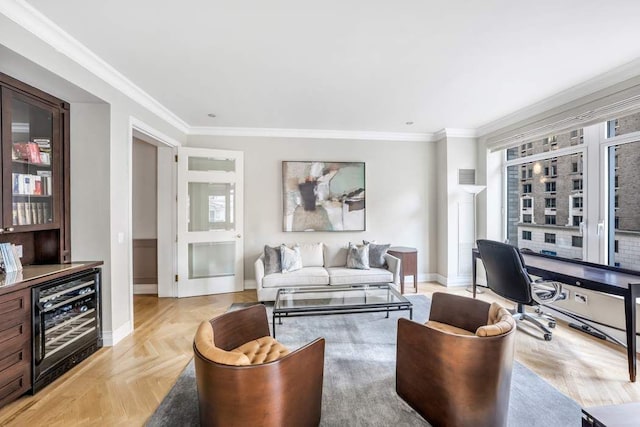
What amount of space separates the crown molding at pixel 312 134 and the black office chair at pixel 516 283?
2.39m

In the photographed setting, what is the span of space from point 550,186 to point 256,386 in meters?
4.24

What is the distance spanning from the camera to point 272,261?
12.7ft

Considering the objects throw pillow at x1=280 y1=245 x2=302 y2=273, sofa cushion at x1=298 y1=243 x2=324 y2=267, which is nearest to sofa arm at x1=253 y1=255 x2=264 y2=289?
throw pillow at x1=280 y1=245 x2=302 y2=273

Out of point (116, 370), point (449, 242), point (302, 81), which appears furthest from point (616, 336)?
point (116, 370)

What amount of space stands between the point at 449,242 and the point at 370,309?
2.57m

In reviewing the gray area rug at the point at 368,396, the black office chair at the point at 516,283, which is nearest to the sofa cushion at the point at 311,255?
the gray area rug at the point at 368,396

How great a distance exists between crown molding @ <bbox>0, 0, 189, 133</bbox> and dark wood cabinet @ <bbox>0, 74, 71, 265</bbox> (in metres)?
0.44

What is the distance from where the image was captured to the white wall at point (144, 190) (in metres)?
4.14

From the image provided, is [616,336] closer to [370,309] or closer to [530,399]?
[530,399]

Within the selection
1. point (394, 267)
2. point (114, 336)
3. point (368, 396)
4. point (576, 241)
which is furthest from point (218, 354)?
point (576, 241)

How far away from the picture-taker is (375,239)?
15.6 feet

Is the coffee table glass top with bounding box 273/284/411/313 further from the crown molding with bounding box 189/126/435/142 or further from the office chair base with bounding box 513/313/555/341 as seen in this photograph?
the crown molding with bounding box 189/126/435/142

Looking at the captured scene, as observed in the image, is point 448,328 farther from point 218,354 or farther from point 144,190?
point 144,190

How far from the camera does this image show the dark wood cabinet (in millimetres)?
2016
